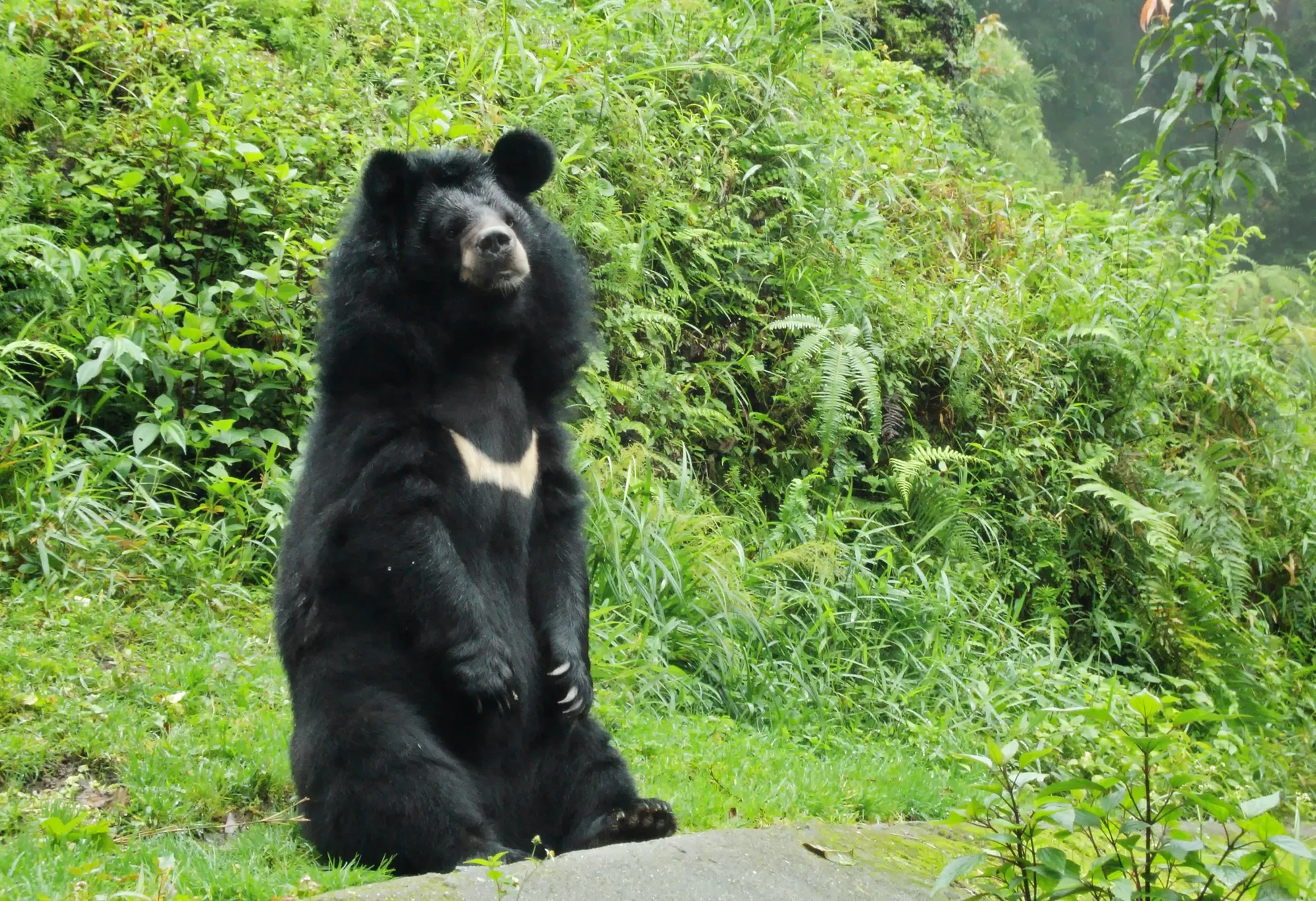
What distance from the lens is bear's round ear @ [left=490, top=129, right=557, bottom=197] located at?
387cm

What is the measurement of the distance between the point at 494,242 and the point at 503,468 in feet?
2.15

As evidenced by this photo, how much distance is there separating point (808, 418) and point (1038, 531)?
1499 millimetres

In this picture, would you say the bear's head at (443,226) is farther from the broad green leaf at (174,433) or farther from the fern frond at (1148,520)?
the fern frond at (1148,520)

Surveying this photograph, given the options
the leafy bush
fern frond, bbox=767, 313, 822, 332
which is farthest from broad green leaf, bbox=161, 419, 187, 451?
the leafy bush

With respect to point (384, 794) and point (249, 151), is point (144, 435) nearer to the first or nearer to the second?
point (249, 151)

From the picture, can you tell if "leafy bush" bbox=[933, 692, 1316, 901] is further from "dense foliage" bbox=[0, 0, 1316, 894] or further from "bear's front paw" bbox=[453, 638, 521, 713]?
"dense foliage" bbox=[0, 0, 1316, 894]

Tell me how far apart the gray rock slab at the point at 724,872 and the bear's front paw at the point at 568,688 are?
552mm

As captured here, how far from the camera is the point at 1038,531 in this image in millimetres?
7117

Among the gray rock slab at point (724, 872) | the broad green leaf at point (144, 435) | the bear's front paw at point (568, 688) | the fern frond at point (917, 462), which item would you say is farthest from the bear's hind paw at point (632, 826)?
the fern frond at point (917, 462)

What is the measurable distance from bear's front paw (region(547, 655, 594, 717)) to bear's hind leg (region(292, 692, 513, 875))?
0.44 m

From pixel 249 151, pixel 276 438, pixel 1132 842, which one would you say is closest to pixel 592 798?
pixel 1132 842

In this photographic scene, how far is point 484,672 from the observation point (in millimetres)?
3205

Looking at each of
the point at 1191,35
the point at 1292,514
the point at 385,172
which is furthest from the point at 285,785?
the point at 1191,35

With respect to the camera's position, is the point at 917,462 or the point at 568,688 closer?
the point at 568,688
